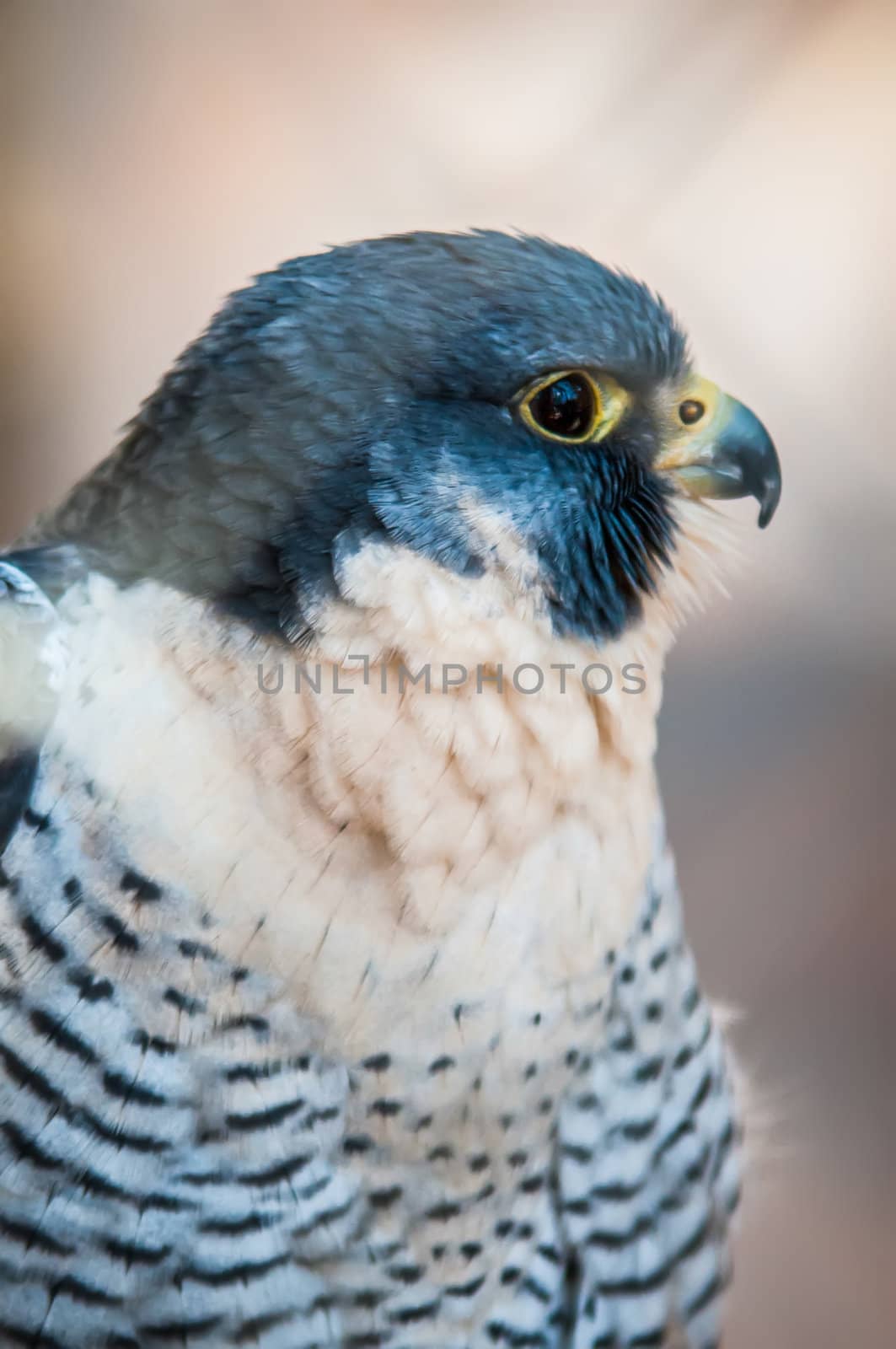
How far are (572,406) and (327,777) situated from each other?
27 cm

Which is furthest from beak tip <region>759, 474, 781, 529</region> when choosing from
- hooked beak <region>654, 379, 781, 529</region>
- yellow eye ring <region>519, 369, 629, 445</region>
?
yellow eye ring <region>519, 369, 629, 445</region>

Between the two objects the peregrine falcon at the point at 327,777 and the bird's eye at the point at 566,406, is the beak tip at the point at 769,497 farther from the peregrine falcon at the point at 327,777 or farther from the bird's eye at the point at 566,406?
the bird's eye at the point at 566,406

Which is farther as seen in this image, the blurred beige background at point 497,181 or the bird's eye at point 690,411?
Result: the bird's eye at point 690,411

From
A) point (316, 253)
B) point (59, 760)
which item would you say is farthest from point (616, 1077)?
point (316, 253)

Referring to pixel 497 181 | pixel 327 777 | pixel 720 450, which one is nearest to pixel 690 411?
pixel 720 450

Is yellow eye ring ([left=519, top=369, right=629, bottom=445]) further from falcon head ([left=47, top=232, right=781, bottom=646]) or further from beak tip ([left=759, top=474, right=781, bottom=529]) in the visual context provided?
beak tip ([left=759, top=474, right=781, bottom=529])

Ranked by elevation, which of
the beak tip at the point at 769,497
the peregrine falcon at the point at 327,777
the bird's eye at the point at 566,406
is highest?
the beak tip at the point at 769,497

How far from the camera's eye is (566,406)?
72 centimetres

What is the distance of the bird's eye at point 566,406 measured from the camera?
708 millimetres

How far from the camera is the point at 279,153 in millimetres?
651

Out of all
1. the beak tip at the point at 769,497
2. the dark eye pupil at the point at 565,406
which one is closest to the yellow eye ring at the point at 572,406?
the dark eye pupil at the point at 565,406

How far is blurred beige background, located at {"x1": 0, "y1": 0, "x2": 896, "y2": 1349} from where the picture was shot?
64cm

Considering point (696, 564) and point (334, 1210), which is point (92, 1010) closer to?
point (334, 1210)

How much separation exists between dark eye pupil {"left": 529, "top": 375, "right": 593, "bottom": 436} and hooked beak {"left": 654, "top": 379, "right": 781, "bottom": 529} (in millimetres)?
84
